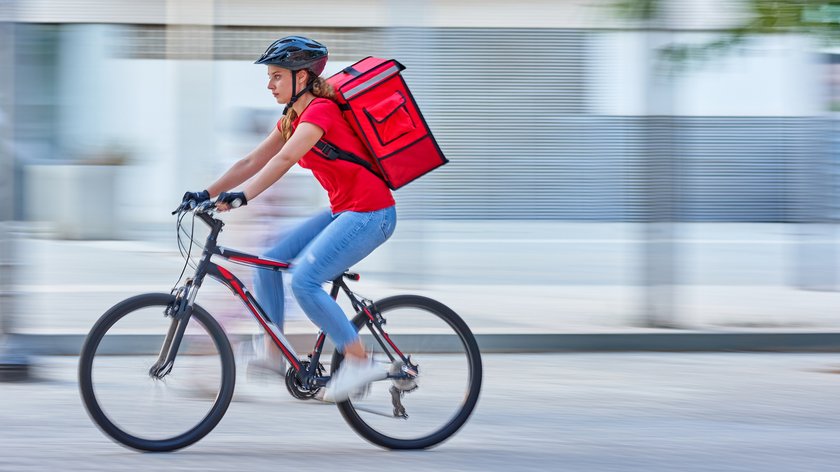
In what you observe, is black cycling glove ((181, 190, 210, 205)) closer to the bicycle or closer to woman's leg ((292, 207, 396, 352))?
the bicycle

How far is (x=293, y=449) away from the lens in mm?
4746

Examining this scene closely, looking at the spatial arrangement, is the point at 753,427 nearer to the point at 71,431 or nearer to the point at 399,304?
the point at 399,304

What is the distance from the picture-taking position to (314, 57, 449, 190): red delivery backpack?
14.6 feet

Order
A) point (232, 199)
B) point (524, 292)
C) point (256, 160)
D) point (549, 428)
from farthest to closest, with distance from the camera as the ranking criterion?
1. point (524, 292)
2. point (549, 428)
3. point (256, 160)
4. point (232, 199)

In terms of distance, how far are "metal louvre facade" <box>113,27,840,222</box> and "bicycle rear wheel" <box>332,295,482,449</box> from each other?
13.9ft

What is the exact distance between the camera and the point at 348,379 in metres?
4.61

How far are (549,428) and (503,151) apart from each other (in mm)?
5874

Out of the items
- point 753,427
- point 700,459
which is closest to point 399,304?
point 700,459

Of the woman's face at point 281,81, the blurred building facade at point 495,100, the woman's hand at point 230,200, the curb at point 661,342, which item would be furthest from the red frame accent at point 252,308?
the curb at point 661,342

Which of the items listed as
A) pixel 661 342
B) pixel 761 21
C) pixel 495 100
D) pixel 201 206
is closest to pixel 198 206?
pixel 201 206

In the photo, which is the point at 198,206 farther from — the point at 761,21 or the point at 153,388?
the point at 761,21

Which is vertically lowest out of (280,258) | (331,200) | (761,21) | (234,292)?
(234,292)

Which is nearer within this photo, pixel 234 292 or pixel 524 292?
pixel 234 292

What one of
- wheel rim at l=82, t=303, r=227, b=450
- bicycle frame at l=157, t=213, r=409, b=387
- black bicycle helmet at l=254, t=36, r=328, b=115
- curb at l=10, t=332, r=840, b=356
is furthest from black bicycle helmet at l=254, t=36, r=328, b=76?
curb at l=10, t=332, r=840, b=356
